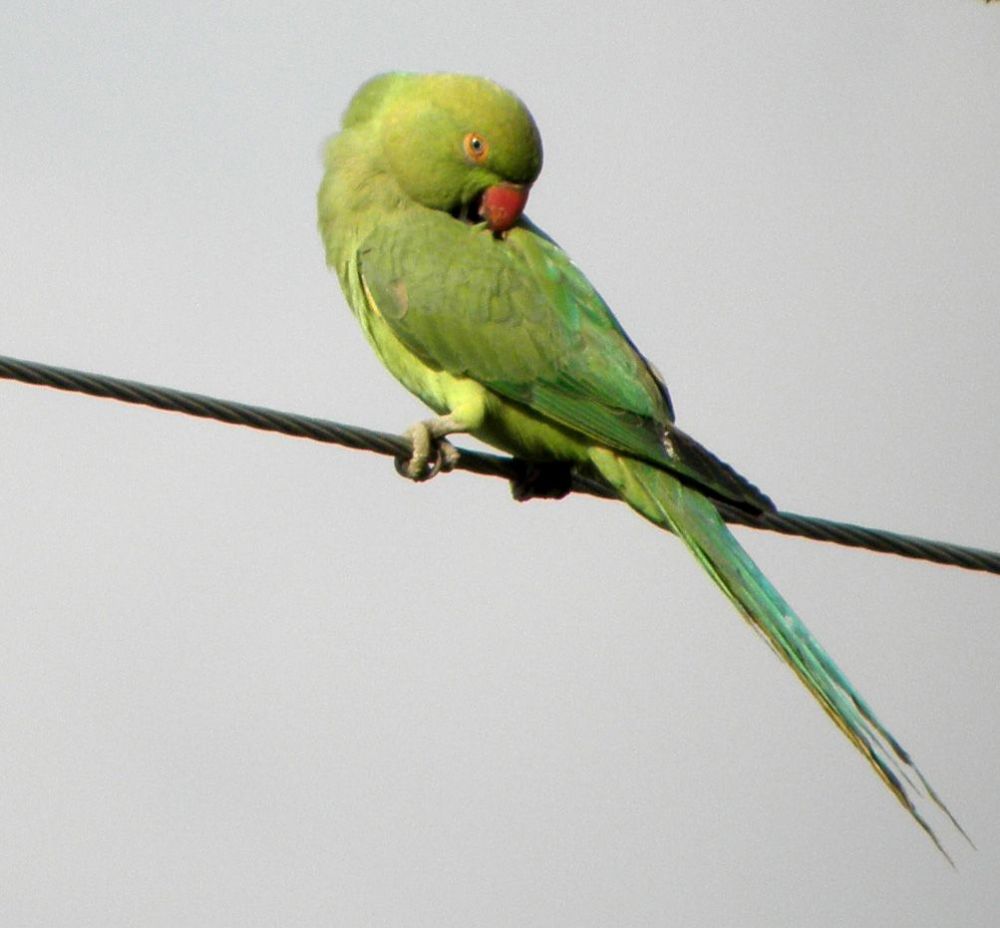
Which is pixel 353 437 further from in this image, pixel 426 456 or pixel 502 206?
pixel 502 206

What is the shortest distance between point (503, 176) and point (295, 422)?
7.16 ft

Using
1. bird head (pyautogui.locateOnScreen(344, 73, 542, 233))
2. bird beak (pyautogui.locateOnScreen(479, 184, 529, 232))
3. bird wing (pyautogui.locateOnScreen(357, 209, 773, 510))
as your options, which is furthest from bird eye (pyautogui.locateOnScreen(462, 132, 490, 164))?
bird wing (pyautogui.locateOnScreen(357, 209, 773, 510))

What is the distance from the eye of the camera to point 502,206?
654cm

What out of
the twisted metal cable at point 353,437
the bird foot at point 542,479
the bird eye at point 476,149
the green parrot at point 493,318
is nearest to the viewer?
the twisted metal cable at point 353,437

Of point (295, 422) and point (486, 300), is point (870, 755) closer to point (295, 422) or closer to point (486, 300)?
point (295, 422)

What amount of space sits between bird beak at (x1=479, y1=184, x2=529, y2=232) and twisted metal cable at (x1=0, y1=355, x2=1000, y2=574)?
3.13 ft

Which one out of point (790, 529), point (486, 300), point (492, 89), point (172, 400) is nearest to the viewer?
point (172, 400)

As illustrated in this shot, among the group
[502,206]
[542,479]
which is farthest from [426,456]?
[502,206]

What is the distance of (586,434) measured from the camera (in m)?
5.98

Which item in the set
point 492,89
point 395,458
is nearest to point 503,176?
point 492,89

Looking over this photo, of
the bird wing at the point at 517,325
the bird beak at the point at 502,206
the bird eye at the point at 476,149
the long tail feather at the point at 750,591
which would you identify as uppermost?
the bird eye at the point at 476,149

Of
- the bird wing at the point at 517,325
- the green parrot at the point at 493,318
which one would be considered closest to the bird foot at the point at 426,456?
the green parrot at the point at 493,318

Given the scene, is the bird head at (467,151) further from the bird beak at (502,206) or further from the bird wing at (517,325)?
the bird wing at (517,325)

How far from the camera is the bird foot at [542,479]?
6301 millimetres
